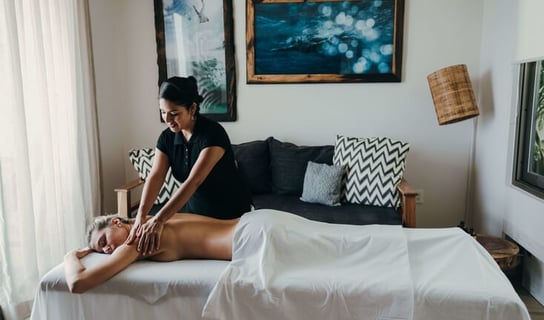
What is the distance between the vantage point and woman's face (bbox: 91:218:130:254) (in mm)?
1789

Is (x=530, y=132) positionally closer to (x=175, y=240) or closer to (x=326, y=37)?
(x=326, y=37)

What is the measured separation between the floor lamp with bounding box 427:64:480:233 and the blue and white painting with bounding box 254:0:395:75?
46 centimetres

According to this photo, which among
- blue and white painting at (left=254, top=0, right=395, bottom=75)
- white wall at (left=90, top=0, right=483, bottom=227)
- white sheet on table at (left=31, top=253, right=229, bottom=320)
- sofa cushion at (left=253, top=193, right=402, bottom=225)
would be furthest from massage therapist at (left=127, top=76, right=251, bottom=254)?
blue and white painting at (left=254, top=0, right=395, bottom=75)

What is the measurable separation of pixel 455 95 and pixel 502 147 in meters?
0.48

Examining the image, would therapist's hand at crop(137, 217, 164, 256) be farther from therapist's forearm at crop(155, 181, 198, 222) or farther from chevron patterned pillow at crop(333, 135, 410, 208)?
chevron patterned pillow at crop(333, 135, 410, 208)

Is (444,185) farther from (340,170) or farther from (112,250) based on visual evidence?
(112,250)

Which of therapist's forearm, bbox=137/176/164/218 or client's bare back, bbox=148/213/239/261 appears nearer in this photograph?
client's bare back, bbox=148/213/239/261

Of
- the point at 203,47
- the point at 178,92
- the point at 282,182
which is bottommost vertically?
the point at 282,182

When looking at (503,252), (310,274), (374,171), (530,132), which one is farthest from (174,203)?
(530,132)

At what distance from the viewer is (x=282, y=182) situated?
123 inches

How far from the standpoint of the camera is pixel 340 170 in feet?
9.57

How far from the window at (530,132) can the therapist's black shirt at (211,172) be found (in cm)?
170

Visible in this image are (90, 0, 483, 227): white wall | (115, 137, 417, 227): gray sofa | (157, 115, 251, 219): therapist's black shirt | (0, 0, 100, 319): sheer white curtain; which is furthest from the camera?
(90, 0, 483, 227): white wall

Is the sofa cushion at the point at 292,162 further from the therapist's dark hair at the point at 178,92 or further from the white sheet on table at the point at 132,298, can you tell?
the white sheet on table at the point at 132,298
